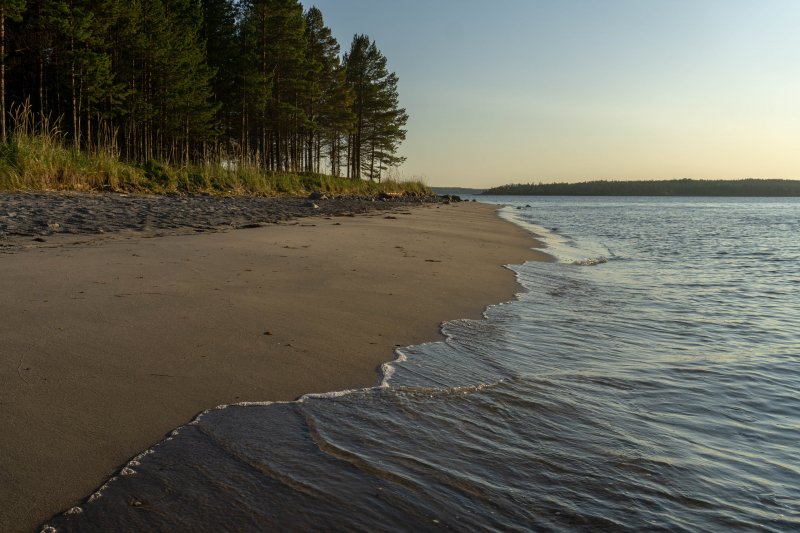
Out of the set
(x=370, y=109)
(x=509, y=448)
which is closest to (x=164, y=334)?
(x=509, y=448)

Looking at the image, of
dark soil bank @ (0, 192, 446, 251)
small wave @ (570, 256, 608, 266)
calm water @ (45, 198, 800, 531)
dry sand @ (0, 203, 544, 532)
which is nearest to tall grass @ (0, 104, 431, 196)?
dark soil bank @ (0, 192, 446, 251)

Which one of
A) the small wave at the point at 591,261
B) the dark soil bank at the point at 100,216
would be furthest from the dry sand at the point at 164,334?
the small wave at the point at 591,261

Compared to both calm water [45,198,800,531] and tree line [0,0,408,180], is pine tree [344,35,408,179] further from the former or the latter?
calm water [45,198,800,531]

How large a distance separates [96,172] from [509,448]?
43.7ft

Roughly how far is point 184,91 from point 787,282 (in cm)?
2850

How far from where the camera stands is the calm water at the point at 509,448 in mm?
1444

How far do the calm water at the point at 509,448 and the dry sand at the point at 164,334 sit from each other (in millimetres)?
147

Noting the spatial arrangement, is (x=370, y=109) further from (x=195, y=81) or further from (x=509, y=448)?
(x=509, y=448)

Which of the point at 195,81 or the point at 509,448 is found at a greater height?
the point at 195,81

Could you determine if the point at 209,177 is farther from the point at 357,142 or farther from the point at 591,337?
the point at 357,142

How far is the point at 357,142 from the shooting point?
44.9 meters

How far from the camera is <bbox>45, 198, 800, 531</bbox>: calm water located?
4.74 ft

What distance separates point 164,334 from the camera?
9.24 feet

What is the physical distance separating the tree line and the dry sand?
12.3 m
